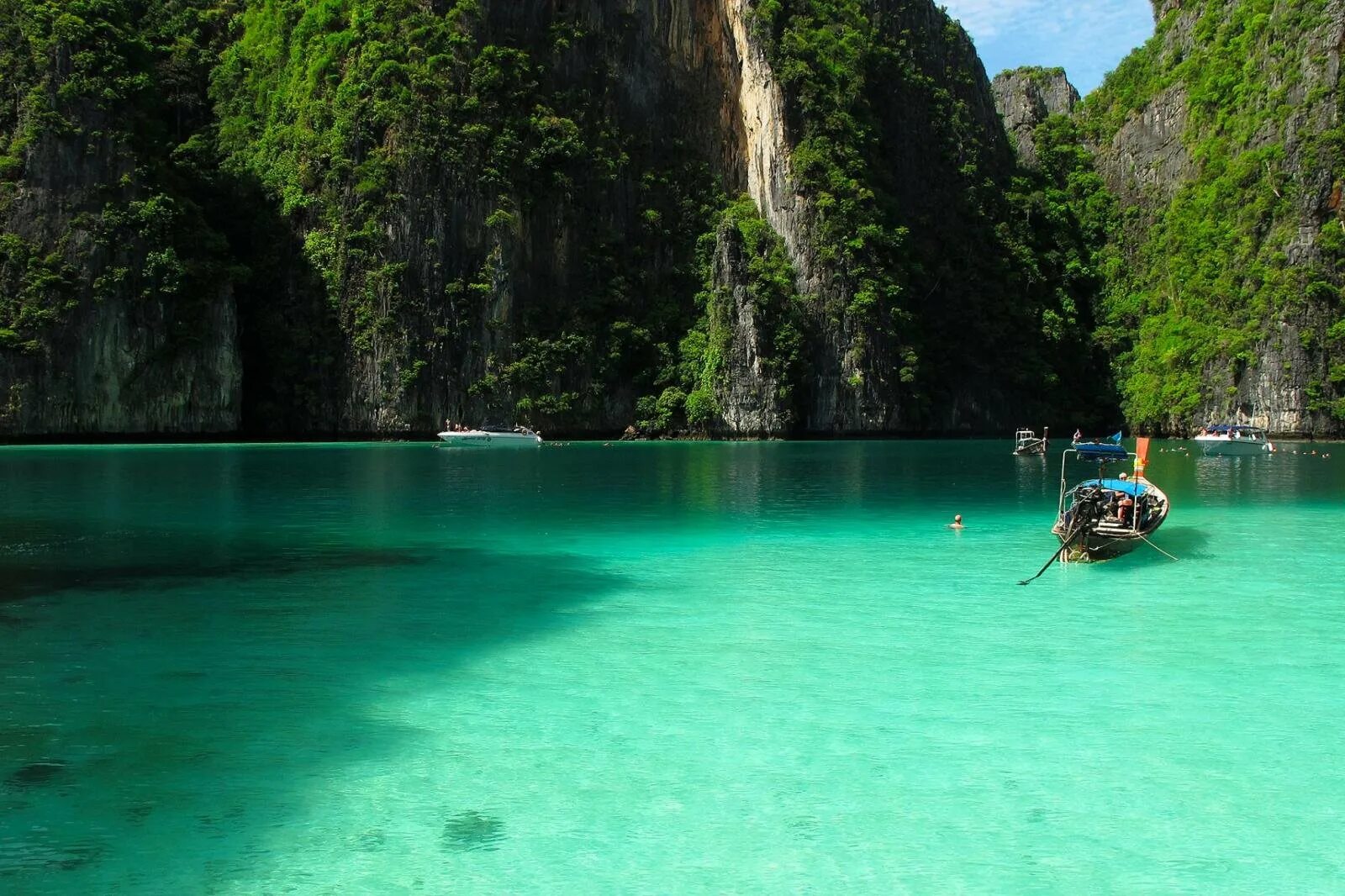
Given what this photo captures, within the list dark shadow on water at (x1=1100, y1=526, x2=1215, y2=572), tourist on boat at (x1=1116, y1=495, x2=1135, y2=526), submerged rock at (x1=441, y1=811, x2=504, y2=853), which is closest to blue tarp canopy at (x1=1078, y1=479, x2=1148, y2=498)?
tourist on boat at (x1=1116, y1=495, x2=1135, y2=526)

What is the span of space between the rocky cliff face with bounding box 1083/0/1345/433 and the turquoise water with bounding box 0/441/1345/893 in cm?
7177

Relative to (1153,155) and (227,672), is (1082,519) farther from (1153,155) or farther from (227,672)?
(1153,155)

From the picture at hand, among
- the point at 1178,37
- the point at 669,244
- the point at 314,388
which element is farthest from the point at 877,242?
the point at 1178,37

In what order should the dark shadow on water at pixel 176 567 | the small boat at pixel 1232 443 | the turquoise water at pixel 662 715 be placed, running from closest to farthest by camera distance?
the turquoise water at pixel 662 715 < the dark shadow on water at pixel 176 567 < the small boat at pixel 1232 443

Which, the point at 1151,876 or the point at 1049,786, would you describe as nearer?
the point at 1151,876

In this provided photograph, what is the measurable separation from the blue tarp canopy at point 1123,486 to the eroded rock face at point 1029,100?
3792 inches

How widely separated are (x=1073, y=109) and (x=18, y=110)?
10634cm

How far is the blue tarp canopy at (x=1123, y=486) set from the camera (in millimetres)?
22031

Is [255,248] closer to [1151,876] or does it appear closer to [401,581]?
[401,581]

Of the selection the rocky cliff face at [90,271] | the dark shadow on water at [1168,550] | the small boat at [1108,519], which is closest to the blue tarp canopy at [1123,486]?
the small boat at [1108,519]

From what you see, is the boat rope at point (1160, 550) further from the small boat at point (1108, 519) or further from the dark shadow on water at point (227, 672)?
the dark shadow on water at point (227, 672)

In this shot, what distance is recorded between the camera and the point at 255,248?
81688 mm

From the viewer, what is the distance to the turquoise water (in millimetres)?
7449

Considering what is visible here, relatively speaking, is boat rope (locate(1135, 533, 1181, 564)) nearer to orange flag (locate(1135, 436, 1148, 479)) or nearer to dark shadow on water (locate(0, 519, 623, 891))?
orange flag (locate(1135, 436, 1148, 479))
